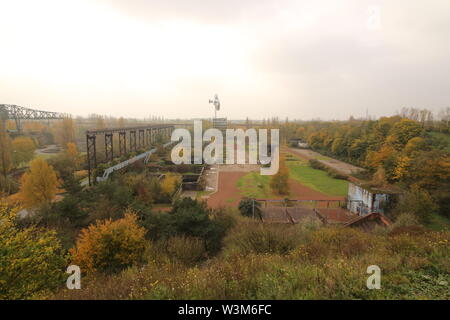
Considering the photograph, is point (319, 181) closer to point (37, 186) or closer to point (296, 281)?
point (296, 281)

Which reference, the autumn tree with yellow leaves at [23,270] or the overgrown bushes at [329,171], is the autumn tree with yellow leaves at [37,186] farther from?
the overgrown bushes at [329,171]

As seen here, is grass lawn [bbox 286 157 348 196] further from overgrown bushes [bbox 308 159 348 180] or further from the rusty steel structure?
the rusty steel structure

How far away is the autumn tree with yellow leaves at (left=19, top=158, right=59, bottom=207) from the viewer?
17.9m

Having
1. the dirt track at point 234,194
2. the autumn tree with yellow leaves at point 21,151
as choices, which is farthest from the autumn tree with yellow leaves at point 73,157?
the dirt track at point 234,194

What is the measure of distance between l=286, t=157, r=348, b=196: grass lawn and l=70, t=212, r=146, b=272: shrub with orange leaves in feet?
73.6

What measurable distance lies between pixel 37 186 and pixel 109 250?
13.9m

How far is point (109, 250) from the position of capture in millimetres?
8797

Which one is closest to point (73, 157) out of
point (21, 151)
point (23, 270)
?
point (21, 151)
